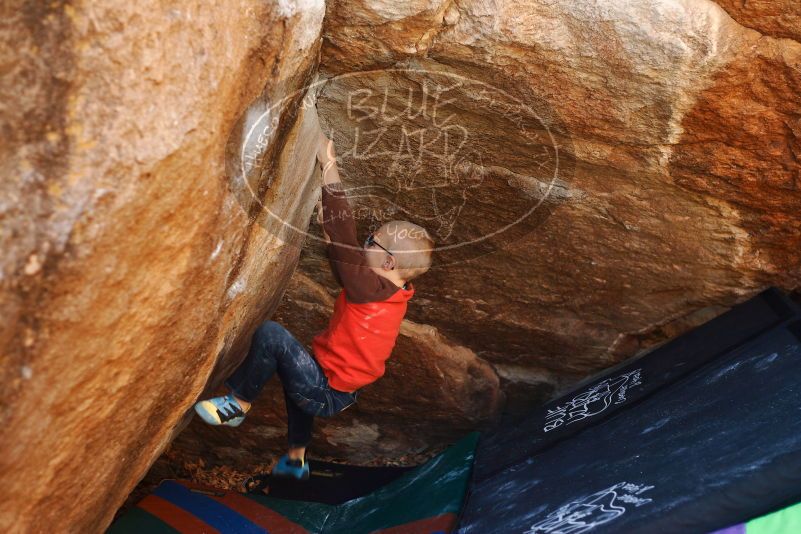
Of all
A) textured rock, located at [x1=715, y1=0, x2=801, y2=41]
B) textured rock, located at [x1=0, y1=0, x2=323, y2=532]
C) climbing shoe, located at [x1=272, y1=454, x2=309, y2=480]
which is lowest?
climbing shoe, located at [x1=272, y1=454, x2=309, y2=480]

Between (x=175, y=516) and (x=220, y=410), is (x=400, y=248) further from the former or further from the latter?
(x=175, y=516)

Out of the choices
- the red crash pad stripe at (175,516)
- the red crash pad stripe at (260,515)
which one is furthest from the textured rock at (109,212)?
the red crash pad stripe at (260,515)

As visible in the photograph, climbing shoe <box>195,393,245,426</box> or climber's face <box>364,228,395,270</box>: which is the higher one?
climber's face <box>364,228,395,270</box>

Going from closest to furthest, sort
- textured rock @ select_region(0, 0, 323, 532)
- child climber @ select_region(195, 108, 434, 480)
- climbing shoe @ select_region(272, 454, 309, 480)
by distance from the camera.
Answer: textured rock @ select_region(0, 0, 323, 532) < child climber @ select_region(195, 108, 434, 480) < climbing shoe @ select_region(272, 454, 309, 480)

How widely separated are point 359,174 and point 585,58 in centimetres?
89

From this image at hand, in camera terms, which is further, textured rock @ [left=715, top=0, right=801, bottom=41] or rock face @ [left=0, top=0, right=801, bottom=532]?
textured rock @ [left=715, top=0, right=801, bottom=41]

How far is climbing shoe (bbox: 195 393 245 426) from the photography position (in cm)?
267

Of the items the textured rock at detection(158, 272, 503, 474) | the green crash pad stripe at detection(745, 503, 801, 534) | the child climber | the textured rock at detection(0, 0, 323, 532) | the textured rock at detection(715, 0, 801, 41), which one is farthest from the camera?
the textured rock at detection(158, 272, 503, 474)

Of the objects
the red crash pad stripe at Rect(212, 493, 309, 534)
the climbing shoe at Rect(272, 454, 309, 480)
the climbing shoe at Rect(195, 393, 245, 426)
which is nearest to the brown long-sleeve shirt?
the climbing shoe at Rect(195, 393, 245, 426)

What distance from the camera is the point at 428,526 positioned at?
9.12 ft

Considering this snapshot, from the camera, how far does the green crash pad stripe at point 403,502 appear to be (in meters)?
2.95

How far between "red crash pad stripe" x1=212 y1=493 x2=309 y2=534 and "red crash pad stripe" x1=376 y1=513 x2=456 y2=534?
446 millimetres

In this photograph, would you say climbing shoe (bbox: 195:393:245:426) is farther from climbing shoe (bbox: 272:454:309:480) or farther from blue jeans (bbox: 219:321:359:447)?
climbing shoe (bbox: 272:454:309:480)

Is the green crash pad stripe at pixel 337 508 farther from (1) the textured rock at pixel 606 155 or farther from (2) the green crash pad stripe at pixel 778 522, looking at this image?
(2) the green crash pad stripe at pixel 778 522
